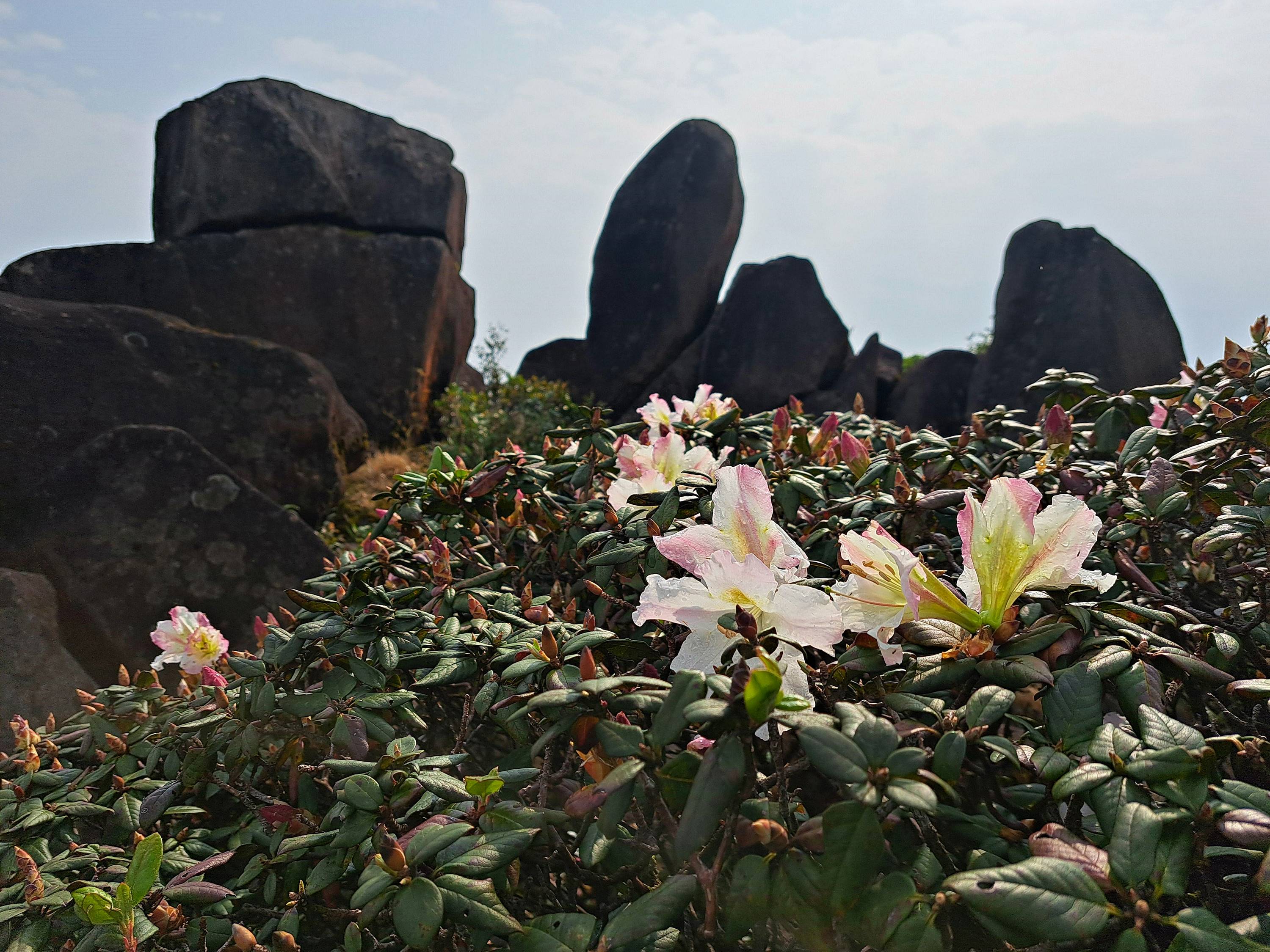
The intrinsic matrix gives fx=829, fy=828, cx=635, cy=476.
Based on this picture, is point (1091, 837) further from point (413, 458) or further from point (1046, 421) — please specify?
point (413, 458)

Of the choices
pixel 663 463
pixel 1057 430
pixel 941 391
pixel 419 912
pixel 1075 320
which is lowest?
pixel 419 912

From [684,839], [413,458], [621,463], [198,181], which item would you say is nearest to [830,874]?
[684,839]

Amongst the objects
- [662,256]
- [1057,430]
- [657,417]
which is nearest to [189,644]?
[657,417]

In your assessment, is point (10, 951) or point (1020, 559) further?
point (10, 951)

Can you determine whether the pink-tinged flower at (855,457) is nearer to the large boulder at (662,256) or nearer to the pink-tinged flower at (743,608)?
the pink-tinged flower at (743,608)

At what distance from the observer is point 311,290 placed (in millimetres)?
7242

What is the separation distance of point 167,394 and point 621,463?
389 cm

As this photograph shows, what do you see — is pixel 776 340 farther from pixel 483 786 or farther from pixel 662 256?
pixel 483 786

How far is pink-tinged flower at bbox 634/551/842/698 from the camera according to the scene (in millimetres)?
Answer: 880

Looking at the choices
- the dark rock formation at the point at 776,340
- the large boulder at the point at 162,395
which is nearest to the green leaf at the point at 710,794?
the large boulder at the point at 162,395

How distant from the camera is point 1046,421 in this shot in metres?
1.65

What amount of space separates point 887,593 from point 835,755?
29 cm

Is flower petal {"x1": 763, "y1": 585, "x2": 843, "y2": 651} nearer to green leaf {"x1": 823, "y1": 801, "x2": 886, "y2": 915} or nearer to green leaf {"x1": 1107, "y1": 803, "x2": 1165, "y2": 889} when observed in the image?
green leaf {"x1": 823, "y1": 801, "x2": 886, "y2": 915}

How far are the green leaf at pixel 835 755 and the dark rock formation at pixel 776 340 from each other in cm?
858
